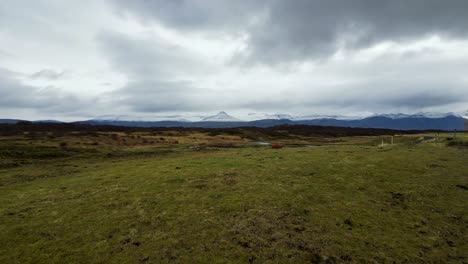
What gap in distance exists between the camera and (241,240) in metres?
10.9

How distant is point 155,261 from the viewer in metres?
9.47

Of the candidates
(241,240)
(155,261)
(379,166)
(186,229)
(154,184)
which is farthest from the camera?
(379,166)

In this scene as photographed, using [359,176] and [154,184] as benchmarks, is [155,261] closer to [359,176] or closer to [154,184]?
[154,184]

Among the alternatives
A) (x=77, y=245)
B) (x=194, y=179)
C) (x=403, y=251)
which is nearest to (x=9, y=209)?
(x=77, y=245)

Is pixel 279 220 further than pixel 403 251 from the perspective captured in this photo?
Yes

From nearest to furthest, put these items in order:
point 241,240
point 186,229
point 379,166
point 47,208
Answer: point 241,240 → point 186,229 → point 47,208 → point 379,166

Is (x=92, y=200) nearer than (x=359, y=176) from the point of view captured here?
Yes

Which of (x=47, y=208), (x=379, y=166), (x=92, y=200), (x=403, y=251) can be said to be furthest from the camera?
(x=379, y=166)

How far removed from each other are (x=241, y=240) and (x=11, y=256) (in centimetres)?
935

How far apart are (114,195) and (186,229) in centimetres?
866

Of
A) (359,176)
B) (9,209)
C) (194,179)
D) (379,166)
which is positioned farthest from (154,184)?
(379,166)

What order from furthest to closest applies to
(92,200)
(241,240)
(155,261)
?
(92,200) < (241,240) < (155,261)

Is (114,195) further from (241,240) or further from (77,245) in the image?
(241,240)

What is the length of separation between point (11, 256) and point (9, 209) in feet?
26.0
